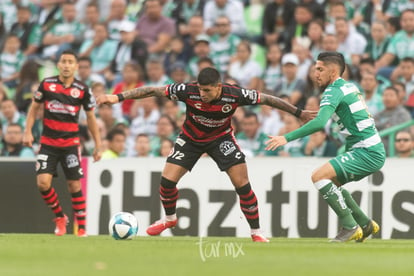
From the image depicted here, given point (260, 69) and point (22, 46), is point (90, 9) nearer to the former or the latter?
point (22, 46)

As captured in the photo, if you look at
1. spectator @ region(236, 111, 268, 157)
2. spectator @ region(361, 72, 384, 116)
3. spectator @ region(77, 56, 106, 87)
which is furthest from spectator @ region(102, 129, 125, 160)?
spectator @ region(361, 72, 384, 116)

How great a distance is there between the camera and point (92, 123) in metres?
14.7

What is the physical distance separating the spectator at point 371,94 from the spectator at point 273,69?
2165 mm

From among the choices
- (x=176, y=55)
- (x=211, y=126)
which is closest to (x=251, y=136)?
(x=176, y=55)

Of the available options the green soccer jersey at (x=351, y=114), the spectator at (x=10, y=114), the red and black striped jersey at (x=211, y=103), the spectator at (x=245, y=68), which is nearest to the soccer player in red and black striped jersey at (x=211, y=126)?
the red and black striped jersey at (x=211, y=103)

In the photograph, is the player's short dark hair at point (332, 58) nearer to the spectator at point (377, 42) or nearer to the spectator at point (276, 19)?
the spectator at point (377, 42)

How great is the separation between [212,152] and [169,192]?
0.73 meters

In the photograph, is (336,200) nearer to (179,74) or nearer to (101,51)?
(179,74)

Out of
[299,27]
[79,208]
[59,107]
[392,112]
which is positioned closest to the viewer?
[59,107]

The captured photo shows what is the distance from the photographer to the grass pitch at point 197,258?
333 inches

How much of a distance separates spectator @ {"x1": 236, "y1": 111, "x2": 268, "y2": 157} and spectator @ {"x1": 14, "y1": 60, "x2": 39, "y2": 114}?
14.1 feet

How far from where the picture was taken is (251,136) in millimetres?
18188

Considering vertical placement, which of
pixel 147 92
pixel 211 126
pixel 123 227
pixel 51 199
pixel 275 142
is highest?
pixel 147 92

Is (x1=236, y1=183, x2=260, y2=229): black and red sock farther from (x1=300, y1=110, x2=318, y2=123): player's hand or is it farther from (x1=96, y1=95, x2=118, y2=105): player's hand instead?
(x1=96, y1=95, x2=118, y2=105): player's hand
